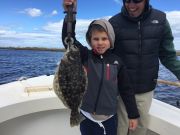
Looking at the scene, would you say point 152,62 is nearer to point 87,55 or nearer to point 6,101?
point 87,55

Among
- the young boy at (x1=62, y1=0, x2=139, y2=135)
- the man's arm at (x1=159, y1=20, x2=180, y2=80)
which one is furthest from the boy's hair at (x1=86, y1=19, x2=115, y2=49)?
the man's arm at (x1=159, y1=20, x2=180, y2=80)

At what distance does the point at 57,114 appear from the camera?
4.45 metres

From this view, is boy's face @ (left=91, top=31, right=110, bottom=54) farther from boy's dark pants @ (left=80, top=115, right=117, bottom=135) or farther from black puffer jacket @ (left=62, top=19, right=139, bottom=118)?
boy's dark pants @ (left=80, top=115, right=117, bottom=135)

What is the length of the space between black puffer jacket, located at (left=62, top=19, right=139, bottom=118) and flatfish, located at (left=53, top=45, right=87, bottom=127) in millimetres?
382

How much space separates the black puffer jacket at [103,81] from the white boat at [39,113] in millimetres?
908

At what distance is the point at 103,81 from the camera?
2.95 meters

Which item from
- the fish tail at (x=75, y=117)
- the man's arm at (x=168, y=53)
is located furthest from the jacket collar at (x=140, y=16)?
the fish tail at (x=75, y=117)

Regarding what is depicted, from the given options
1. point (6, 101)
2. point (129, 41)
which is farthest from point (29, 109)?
point (129, 41)

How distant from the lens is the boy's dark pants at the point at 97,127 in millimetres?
3084

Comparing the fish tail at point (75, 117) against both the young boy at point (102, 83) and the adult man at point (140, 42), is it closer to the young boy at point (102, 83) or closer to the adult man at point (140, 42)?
the young boy at point (102, 83)

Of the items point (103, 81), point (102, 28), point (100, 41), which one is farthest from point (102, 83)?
point (102, 28)

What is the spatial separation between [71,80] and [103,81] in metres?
0.52

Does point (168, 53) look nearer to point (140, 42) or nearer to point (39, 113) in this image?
point (140, 42)

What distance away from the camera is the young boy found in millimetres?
2953
